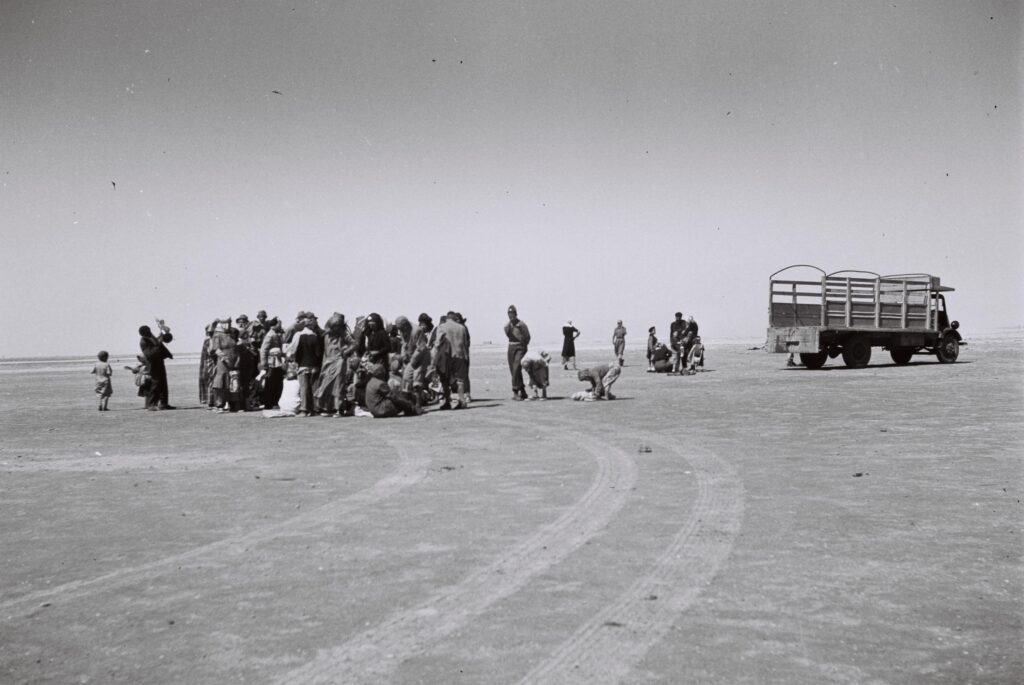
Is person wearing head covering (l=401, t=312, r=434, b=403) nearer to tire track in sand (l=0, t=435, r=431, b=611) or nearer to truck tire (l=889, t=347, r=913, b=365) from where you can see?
tire track in sand (l=0, t=435, r=431, b=611)

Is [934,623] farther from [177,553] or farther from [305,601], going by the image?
[177,553]

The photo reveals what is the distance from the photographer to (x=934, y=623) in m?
4.22

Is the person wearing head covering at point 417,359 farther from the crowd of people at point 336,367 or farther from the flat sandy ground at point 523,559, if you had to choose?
the flat sandy ground at point 523,559

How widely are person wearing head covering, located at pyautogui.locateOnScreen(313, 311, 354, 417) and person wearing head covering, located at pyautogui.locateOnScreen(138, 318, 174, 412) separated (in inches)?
157

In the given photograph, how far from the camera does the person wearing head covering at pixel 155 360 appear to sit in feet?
60.2

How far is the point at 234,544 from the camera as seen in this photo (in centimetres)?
610

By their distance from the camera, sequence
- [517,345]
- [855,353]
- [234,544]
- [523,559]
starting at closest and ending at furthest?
[523,559] → [234,544] → [517,345] → [855,353]

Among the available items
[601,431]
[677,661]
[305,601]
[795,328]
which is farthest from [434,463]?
[795,328]

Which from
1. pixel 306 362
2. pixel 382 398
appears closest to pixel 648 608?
pixel 382 398

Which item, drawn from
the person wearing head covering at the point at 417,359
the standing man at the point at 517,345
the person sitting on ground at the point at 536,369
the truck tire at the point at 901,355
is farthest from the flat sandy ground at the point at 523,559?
the truck tire at the point at 901,355

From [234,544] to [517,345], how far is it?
13569 millimetres

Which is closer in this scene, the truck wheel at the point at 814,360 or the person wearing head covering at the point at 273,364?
the person wearing head covering at the point at 273,364

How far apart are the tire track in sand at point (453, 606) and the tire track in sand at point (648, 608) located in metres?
0.60

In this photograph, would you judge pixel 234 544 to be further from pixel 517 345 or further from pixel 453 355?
pixel 517 345
